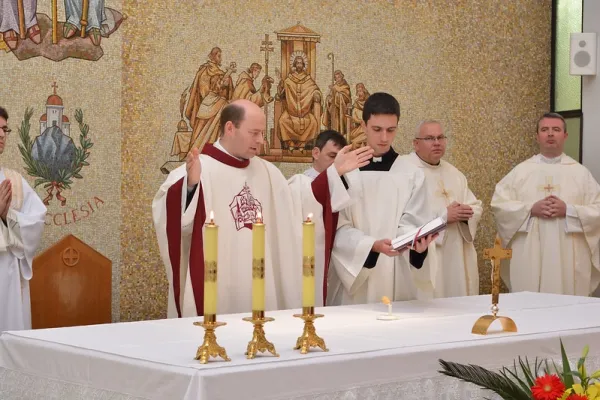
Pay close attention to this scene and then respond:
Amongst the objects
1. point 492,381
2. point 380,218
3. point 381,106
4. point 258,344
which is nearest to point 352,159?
point 381,106

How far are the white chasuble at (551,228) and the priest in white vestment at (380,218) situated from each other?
128 inches

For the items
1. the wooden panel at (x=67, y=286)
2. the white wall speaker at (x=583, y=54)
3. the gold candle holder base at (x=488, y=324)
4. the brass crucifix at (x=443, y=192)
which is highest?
the white wall speaker at (x=583, y=54)

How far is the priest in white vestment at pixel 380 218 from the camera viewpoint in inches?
243

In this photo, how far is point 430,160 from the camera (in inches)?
365

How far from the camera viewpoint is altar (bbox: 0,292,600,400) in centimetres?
340

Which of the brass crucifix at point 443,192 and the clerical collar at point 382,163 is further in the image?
the brass crucifix at point 443,192

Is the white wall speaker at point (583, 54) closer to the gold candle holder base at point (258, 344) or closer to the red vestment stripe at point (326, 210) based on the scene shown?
the red vestment stripe at point (326, 210)

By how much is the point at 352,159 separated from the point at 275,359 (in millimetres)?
2524

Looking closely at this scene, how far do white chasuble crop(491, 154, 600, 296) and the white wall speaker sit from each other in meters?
1.59

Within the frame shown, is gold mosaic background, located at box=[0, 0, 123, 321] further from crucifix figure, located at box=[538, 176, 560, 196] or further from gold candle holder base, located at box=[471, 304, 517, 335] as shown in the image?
gold candle holder base, located at box=[471, 304, 517, 335]

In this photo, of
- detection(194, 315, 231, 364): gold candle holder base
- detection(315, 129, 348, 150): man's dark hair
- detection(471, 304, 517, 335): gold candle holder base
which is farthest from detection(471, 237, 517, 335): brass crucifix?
detection(315, 129, 348, 150): man's dark hair

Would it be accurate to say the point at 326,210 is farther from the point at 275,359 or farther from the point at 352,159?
the point at 275,359

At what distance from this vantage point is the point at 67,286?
783cm

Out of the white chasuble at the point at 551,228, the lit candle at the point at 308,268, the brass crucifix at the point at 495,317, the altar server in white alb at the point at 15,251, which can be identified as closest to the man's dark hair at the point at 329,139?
the white chasuble at the point at 551,228
